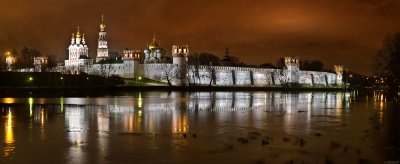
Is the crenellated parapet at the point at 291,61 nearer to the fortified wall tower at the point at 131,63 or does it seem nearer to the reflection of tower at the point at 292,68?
the reflection of tower at the point at 292,68

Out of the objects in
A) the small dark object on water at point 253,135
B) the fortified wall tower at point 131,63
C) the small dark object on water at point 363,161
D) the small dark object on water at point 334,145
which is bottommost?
the small dark object on water at point 363,161

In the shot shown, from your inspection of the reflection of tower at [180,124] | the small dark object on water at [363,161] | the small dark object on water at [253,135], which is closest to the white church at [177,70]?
the reflection of tower at [180,124]

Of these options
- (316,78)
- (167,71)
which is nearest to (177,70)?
(167,71)

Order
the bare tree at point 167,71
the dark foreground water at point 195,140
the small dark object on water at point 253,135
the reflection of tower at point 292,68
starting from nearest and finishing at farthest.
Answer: the dark foreground water at point 195,140
the small dark object on water at point 253,135
the bare tree at point 167,71
the reflection of tower at point 292,68

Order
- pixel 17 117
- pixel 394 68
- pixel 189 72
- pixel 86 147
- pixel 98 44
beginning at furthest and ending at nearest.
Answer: pixel 98 44 → pixel 189 72 → pixel 394 68 → pixel 17 117 → pixel 86 147

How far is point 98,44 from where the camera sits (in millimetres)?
182250

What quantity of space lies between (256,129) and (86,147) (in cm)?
823

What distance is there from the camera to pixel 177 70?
443 feet

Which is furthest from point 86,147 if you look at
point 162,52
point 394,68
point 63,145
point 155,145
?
point 162,52

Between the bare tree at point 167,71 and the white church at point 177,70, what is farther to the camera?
the white church at point 177,70

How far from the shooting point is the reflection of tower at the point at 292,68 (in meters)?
168

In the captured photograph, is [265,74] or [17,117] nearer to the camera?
[17,117]

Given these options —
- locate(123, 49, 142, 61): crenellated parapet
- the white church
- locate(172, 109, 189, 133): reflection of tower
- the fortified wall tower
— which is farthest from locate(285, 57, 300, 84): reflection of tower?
locate(172, 109, 189, 133): reflection of tower

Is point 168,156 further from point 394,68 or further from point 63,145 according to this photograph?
point 394,68
